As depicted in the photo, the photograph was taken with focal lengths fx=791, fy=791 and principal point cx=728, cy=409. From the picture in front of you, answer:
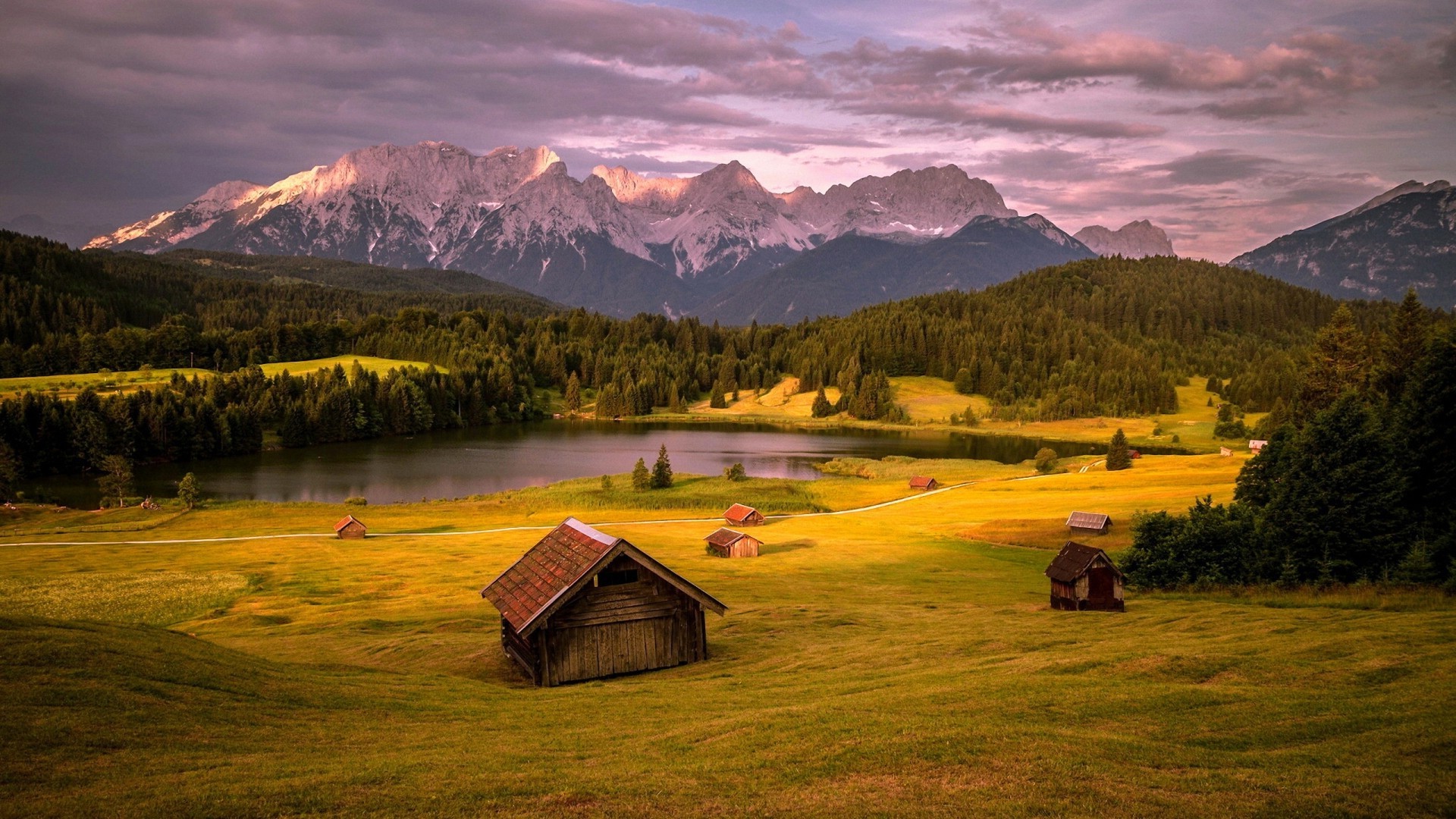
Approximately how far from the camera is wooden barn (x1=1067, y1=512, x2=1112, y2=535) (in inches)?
2398

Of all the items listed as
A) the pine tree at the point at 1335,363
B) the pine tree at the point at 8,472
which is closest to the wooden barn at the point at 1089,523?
the pine tree at the point at 1335,363

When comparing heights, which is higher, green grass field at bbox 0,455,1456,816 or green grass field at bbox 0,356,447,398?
green grass field at bbox 0,356,447,398

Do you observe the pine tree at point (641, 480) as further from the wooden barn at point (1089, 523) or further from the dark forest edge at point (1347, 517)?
the dark forest edge at point (1347, 517)

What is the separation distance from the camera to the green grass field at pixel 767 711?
1335 centimetres

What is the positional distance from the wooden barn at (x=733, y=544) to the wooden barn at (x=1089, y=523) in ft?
83.7

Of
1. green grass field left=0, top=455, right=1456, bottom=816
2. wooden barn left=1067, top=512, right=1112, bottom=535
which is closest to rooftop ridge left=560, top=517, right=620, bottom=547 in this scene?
green grass field left=0, top=455, right=1456, bottom=816

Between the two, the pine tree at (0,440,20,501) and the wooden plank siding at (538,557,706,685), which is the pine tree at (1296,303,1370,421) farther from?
the pine tree at (0,440,20,501)

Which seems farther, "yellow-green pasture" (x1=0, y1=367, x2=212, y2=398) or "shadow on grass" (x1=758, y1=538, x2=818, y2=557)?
"yellow-green pasture" (x1=0, y1=367, x2=212, y2=398)

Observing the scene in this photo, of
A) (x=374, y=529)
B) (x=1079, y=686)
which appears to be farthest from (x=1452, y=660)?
(x=374, y=529)

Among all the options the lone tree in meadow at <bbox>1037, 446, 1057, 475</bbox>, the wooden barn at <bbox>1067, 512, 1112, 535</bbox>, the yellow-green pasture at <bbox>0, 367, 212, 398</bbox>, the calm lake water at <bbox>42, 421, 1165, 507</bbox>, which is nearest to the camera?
the wooden barn at <bbox>1067, 512, 1112, 535</bbox>

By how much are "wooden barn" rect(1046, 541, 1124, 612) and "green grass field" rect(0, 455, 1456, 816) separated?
1668 millimetres

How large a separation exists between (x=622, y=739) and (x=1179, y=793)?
11292mm

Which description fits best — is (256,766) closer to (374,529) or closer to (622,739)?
(622,739)

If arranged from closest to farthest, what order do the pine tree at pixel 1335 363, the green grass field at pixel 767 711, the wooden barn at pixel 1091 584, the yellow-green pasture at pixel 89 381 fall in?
the green grass field at pixel 767 711 → the wooden barn at pixel 1091 584 → the pine tree at pixel 1335 363 → the yellow-green pasture at pixel 89 381
